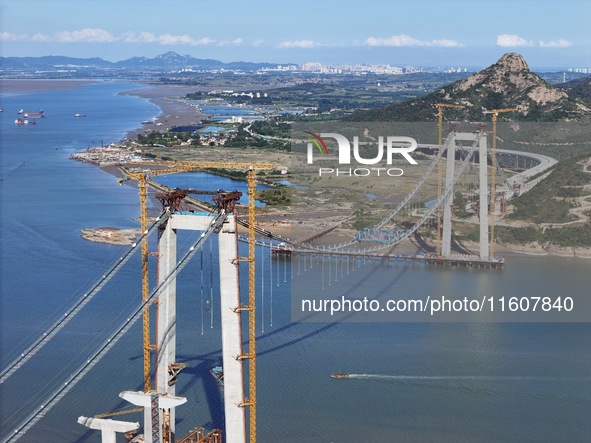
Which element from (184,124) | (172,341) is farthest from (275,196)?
(184,124)

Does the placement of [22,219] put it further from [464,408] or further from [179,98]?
[179,98]

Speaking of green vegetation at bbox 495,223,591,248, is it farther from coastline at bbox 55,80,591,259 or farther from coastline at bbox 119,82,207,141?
coastline at bbox 119,82,207,141

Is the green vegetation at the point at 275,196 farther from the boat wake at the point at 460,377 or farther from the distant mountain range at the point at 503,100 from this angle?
the boat wake at the point at 460,377

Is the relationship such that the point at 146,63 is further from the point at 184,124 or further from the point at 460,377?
the point at 460,377

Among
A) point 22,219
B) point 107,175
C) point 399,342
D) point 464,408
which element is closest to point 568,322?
point 399,342

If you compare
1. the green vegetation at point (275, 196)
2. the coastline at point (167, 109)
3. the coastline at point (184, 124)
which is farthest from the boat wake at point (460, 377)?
the coastline at point (167, 109)

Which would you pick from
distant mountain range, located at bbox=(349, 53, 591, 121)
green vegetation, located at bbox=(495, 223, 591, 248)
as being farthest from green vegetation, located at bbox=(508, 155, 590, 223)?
distant mountain range, located at bbox=(349, 53, 591, 121)
